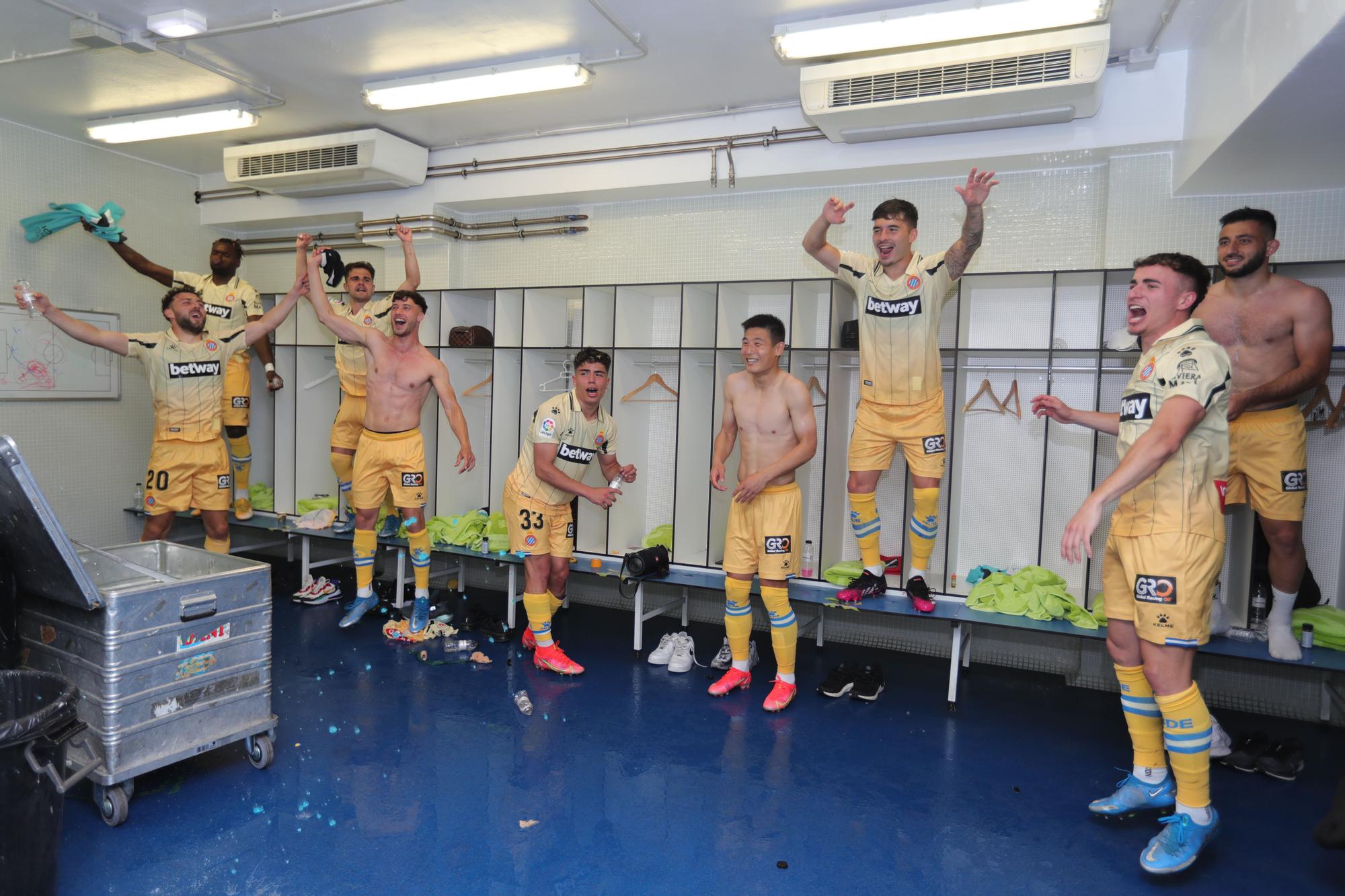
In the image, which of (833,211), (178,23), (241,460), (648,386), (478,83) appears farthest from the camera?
(241,460)

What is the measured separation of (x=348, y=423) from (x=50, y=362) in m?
2.07

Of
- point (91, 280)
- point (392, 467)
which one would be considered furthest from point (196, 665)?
point (91, 280)

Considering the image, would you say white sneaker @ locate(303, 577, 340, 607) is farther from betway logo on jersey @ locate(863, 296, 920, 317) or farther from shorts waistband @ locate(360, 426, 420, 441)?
betway logo on jersey @ locate(863, 296, 920, 317)

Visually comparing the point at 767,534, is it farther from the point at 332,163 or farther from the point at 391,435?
the point at 332,163

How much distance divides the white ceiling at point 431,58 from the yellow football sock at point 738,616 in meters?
2.54

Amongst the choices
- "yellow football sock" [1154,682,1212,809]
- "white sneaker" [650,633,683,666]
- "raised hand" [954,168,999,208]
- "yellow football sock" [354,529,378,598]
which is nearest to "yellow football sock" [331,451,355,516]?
"yellow football sock" [354,529,378,598]

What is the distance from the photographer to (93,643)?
8.45ft

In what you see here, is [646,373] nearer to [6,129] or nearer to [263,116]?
[263,116]

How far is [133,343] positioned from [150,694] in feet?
9.41

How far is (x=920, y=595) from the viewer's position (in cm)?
407

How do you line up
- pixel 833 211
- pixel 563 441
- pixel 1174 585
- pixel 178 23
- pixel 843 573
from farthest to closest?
pixel 843 573 < pixel 563 441 < pixel 178 23 < pixel 833 211 < pixel 1174 585

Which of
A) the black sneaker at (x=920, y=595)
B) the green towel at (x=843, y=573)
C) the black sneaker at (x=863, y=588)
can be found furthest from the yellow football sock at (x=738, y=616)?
the black sneaker at (x=920, y=595)

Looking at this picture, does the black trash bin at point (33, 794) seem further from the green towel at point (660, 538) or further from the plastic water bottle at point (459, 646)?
the green towel at point (660, 538)

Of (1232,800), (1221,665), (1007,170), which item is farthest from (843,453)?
(1232,800)
